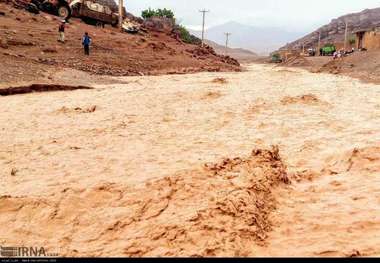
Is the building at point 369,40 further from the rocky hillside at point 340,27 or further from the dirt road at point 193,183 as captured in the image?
the dirt road at point 193,183

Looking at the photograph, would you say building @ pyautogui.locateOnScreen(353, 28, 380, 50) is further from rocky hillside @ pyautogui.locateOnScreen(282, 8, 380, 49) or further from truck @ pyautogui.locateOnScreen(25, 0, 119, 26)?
truck @ pyautogui.locateOnScreen(25, 0, 119, 26)

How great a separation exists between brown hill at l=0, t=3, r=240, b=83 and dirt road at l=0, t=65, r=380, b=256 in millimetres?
8469

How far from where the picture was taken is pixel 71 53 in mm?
22812

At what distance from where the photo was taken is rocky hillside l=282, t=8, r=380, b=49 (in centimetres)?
9699

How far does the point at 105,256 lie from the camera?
3.65 metres

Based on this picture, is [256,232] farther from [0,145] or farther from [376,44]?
[376,44]

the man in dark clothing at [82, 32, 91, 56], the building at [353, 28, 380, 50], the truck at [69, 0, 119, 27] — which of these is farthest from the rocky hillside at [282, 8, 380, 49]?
the man in dark clothing at [82, 32, 91, 56]

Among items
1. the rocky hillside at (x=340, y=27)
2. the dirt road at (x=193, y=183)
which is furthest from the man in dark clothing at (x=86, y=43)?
the rocky hillside at (x=340, y=27)

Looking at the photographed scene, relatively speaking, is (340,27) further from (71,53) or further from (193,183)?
(193,183)

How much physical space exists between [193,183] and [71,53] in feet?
64.1

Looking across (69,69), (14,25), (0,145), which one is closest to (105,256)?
(0,145)

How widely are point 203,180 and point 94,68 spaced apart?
1738 cm

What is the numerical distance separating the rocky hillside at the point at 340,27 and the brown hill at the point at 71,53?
57.8 meters

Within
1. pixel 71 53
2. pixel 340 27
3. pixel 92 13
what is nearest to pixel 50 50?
pixel 71 53
